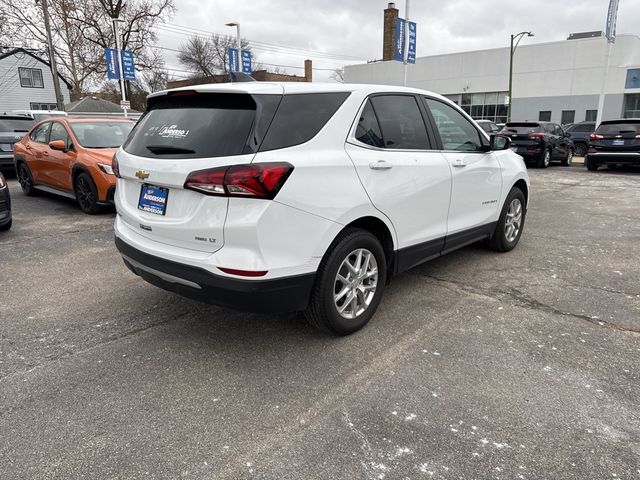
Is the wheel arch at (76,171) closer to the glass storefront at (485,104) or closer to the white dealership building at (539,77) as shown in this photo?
the white dealership building at (539,77)

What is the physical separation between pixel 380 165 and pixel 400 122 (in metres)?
0.62

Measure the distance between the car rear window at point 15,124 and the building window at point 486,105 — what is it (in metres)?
34.6

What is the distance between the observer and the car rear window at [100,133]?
316 inches

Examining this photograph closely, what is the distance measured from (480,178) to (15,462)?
4.26m

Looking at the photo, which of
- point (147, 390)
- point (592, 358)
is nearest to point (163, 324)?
point (147, 390)

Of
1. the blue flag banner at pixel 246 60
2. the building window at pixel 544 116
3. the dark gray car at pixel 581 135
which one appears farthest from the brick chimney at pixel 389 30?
the dark gray car at pixel 581 135

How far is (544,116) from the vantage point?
3878 centimetres

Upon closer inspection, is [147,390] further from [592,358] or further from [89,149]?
[89,149]

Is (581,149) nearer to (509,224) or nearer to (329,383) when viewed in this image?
(509,224)

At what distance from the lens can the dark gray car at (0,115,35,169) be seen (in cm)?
1144

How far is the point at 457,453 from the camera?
2.35 metres

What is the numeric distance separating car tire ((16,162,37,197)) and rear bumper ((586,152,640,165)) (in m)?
15.2

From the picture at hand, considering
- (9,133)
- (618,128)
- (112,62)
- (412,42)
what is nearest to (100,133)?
(9,133)

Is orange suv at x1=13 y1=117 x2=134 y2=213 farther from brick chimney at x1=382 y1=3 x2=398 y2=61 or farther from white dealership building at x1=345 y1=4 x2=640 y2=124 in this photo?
brick chimney at x1=382 y1=3 x2=398 y2=61
